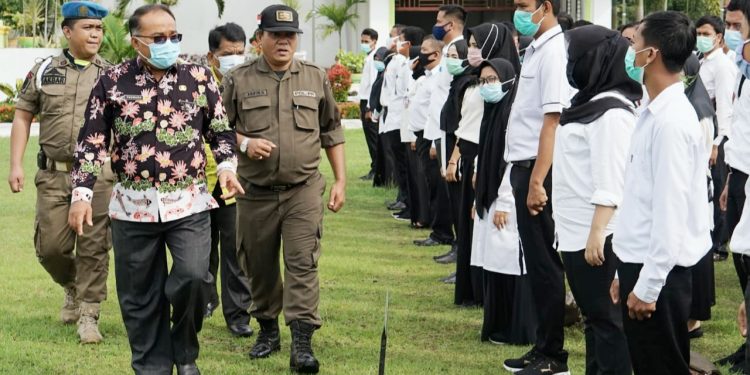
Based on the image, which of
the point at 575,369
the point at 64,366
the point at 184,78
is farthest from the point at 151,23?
the point at 575,369

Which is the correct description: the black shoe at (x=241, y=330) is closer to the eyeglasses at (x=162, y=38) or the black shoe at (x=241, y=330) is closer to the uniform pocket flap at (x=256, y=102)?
the uniform pocket flap at (x=256, y=102)

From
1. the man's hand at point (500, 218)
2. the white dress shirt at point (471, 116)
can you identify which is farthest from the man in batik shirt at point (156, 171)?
the white dress shirt at point (471, 116)

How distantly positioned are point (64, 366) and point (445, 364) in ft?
7.58

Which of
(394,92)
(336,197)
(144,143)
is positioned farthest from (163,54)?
(394,92)

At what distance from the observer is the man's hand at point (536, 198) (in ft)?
19.0

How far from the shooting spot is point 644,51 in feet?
14.2

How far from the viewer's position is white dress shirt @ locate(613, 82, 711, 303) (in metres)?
4.09

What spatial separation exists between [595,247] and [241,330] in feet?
10.7

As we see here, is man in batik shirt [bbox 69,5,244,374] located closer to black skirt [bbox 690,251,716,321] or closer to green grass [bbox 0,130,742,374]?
green grass [bbox 0,130,742,374]

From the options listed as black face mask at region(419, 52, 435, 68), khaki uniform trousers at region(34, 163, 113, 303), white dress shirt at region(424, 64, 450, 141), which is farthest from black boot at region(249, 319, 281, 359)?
black face mask at region(419, 52, 435, 68)

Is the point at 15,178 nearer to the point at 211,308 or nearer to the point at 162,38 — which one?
the point at 211,308

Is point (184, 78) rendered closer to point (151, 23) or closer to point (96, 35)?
point (151, 23)

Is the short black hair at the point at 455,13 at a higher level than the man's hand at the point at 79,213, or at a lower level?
higher

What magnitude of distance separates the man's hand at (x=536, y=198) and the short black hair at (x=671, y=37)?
156 cm
